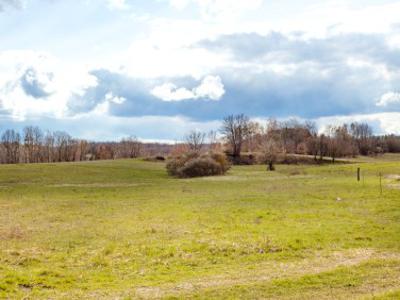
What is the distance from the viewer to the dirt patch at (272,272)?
11203mm

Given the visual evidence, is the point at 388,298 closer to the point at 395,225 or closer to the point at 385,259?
the point at 385,259

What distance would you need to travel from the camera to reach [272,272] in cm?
1291

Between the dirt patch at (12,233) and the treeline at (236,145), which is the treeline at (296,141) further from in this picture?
the dirt patch at (12,233)

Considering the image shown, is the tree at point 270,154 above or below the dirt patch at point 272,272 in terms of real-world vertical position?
above

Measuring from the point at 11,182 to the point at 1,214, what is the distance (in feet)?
95.8

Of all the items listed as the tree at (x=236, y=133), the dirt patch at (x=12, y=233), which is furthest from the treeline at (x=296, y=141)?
the dirt patch at (x=12, y=233)

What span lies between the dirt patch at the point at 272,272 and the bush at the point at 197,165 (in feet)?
177

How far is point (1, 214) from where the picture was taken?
26.8 meters

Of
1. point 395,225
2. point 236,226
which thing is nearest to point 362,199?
point 395,225

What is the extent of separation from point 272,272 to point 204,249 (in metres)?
3.95

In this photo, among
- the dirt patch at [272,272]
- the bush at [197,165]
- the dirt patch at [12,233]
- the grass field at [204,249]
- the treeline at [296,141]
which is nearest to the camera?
the dirt patch at [272,272]

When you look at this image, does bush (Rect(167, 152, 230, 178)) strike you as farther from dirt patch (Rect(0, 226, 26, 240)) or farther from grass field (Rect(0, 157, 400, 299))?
dirt patch (Rect(0, 226, 26, 240))

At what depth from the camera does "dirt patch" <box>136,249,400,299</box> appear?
1120 cm

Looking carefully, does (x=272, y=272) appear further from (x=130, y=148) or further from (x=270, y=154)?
(x=130, y=148)
